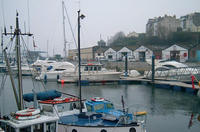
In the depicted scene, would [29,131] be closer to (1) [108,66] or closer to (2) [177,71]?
(2) [177,71]

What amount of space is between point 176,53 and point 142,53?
12.4 meters

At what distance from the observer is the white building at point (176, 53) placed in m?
62.1

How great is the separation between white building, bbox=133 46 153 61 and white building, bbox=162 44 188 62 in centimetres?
498

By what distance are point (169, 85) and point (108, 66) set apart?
29750mm

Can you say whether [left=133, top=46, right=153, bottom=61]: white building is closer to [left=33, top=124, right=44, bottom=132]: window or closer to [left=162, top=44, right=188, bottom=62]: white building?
[left=162, top=44, right=188, bottom=62]: white building

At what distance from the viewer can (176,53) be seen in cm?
6378

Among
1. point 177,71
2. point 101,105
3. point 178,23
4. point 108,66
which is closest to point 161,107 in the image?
point 101,105

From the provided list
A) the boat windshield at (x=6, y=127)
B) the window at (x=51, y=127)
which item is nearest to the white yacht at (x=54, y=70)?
the boat windshield at (x=6, y=127)

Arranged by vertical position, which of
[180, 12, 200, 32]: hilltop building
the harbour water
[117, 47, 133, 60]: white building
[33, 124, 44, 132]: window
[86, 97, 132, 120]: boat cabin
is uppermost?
[180, 12, 200, 32]: hilltop building

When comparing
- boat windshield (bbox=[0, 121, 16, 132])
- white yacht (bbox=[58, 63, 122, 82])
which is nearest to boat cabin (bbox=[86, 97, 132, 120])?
boat windshield (bbox=[0, 121, 16, 132])

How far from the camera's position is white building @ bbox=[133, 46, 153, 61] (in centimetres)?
6962

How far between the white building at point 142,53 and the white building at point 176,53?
16.4 ft

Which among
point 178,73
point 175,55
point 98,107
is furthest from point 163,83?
point 175,55

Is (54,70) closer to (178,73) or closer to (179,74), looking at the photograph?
(178,73)
